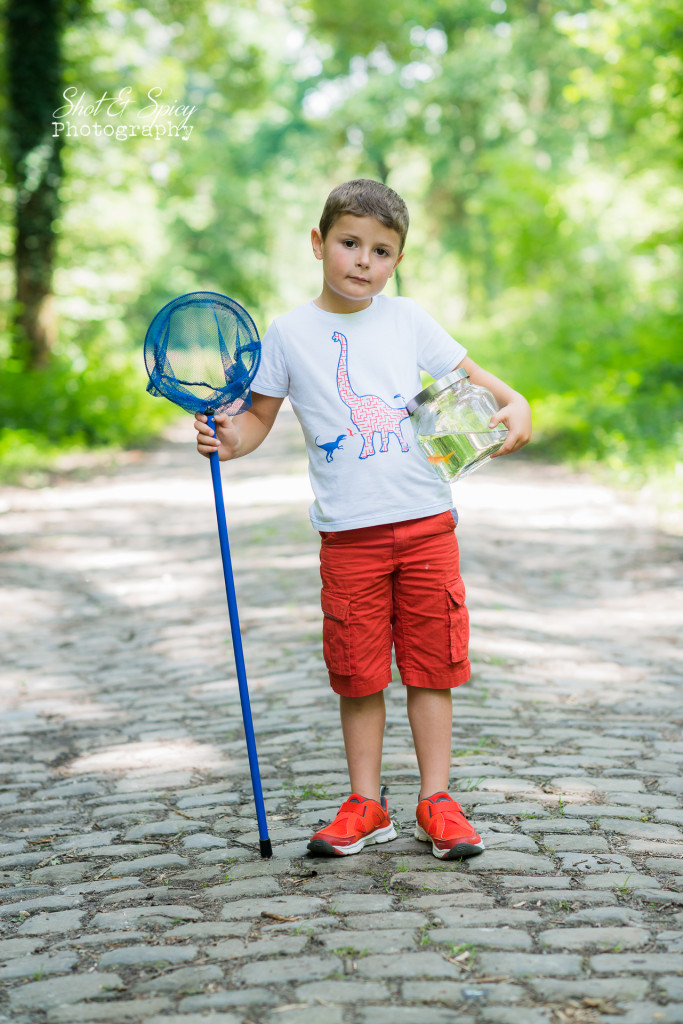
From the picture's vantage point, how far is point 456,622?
3143 mm

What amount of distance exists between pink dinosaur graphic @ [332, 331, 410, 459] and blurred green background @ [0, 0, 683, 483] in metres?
3.19

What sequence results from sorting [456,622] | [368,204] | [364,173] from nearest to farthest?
[368,204], [456,622], [364,173]

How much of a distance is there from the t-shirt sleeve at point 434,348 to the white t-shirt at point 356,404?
3 centimetres

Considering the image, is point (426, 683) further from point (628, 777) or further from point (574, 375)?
point (574, 375)

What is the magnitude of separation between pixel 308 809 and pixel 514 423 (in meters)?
1.48

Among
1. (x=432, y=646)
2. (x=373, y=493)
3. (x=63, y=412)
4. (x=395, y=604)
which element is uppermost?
(x=63, y=412)

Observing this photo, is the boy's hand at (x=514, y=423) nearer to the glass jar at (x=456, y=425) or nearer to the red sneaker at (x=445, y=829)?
the glass jar at (x=456, y=425)

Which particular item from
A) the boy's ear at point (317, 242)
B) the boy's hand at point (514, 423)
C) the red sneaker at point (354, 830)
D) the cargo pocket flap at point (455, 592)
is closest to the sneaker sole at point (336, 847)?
the red sneaker at point (354, 830)

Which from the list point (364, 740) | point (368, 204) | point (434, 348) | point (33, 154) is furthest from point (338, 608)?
point (33, 154)

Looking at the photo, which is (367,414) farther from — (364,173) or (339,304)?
(364,173)

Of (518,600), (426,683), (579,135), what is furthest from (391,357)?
(579,135)

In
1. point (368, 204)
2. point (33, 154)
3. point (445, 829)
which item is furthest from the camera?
point (33, 154)

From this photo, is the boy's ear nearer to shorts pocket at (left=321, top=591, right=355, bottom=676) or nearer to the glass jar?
the glass jar

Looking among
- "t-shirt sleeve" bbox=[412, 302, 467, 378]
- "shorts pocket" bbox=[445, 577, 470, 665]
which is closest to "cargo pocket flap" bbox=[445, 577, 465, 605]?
"shorts pocket" bbox=[445, 577, 470, 665]
